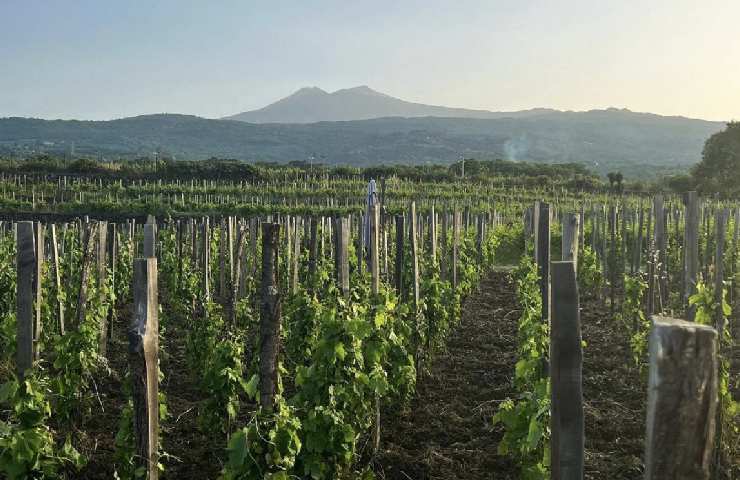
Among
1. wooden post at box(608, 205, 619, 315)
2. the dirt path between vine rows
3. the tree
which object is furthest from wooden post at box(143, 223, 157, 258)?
the tree

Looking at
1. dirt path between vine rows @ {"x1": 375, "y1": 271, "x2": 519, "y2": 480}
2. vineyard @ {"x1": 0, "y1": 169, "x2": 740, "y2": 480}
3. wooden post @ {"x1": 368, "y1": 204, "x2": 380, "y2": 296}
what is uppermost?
wooden post @ {"x1": 368, "y1": 204, "x2": 380, "y2": 296}

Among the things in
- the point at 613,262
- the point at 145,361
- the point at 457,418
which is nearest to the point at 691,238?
the point at 457,418

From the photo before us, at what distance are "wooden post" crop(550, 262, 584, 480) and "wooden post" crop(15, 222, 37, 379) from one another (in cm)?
456

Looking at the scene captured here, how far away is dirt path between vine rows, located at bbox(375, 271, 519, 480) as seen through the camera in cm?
564

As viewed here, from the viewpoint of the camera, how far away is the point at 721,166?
177 feet

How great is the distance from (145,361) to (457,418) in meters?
4.18

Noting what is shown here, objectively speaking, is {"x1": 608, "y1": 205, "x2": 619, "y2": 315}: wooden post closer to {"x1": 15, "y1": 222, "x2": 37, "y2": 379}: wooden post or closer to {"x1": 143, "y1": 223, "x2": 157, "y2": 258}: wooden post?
{"x1": 143, "y1": 223, "x2": 157, "y2": 258}: wooden post

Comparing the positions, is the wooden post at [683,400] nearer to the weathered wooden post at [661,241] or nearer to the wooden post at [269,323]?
the wooden post at [269,323]

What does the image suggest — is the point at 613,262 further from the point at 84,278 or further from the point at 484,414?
the point at 84,278

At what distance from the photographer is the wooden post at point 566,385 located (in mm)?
2375

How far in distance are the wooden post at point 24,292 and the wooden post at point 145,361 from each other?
7.93 feet

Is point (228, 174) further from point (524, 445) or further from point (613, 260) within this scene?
point (524, 445)

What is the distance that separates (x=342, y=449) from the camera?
14.6 ft

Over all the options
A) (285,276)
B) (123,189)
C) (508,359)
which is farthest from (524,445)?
(123,189)
